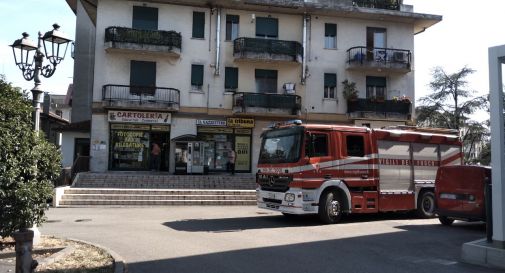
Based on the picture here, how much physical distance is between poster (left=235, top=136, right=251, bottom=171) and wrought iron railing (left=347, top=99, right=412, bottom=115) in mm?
6888

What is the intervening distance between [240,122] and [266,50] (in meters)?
4.73

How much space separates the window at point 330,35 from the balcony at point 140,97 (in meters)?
10.5

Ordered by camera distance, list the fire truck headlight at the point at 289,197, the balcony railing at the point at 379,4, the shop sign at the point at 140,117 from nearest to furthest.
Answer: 1. the fire truck headlight at the point at 289,197
2. the shop sign at the point at 140,117
3. the balcony railing at the point at 379,4

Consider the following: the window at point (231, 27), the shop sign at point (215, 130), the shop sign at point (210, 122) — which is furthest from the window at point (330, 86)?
the shop sign at point (210, 122)

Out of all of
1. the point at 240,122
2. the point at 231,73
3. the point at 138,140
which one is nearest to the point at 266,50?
the point at 231,73

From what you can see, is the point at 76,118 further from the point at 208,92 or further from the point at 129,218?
the point at 129,218

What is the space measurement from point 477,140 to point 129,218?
25678 millimetres

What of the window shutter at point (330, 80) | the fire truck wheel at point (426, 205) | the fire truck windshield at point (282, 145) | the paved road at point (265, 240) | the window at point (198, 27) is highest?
the window at point (198, 27)

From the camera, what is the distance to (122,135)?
27625 mm

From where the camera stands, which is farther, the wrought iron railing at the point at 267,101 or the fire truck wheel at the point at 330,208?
the wrought iron railing at the point at 267,101

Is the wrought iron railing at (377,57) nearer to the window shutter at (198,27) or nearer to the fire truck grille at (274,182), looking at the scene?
the window shutter at (198,27)

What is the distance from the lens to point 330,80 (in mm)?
30406

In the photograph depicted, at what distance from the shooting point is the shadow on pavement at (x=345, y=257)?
25.5 ft

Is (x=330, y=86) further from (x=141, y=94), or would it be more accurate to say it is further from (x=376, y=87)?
(x=141, y=94)
